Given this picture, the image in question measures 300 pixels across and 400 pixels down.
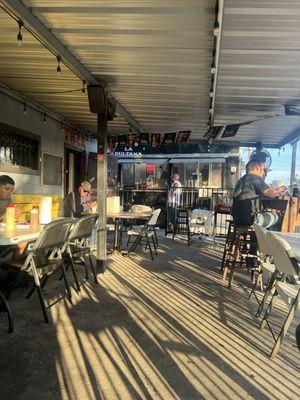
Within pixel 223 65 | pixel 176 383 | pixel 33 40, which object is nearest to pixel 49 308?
pixel 176 383

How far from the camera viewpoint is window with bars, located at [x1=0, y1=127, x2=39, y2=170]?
5.41 metres

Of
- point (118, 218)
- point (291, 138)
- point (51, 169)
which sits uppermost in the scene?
point (291, 138)

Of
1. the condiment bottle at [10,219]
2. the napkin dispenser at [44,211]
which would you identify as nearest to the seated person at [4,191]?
the napkin dispenser at [44,211]

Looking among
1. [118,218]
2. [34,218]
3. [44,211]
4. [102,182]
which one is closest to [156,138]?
[118,218]

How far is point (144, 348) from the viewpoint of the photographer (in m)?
2.62

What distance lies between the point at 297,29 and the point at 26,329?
3543 millimetres

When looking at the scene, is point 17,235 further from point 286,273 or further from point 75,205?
point 75,205

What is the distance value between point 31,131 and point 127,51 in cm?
314

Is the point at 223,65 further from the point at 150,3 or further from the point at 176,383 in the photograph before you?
the point at 176,383

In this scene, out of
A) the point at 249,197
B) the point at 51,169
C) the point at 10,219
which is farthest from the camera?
the point at 51,169

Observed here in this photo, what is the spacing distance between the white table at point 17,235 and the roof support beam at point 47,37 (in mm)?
1865

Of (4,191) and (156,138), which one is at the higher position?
(156,138)

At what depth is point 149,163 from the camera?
40.9ft

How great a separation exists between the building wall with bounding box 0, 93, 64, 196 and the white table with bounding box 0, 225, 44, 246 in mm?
2309
